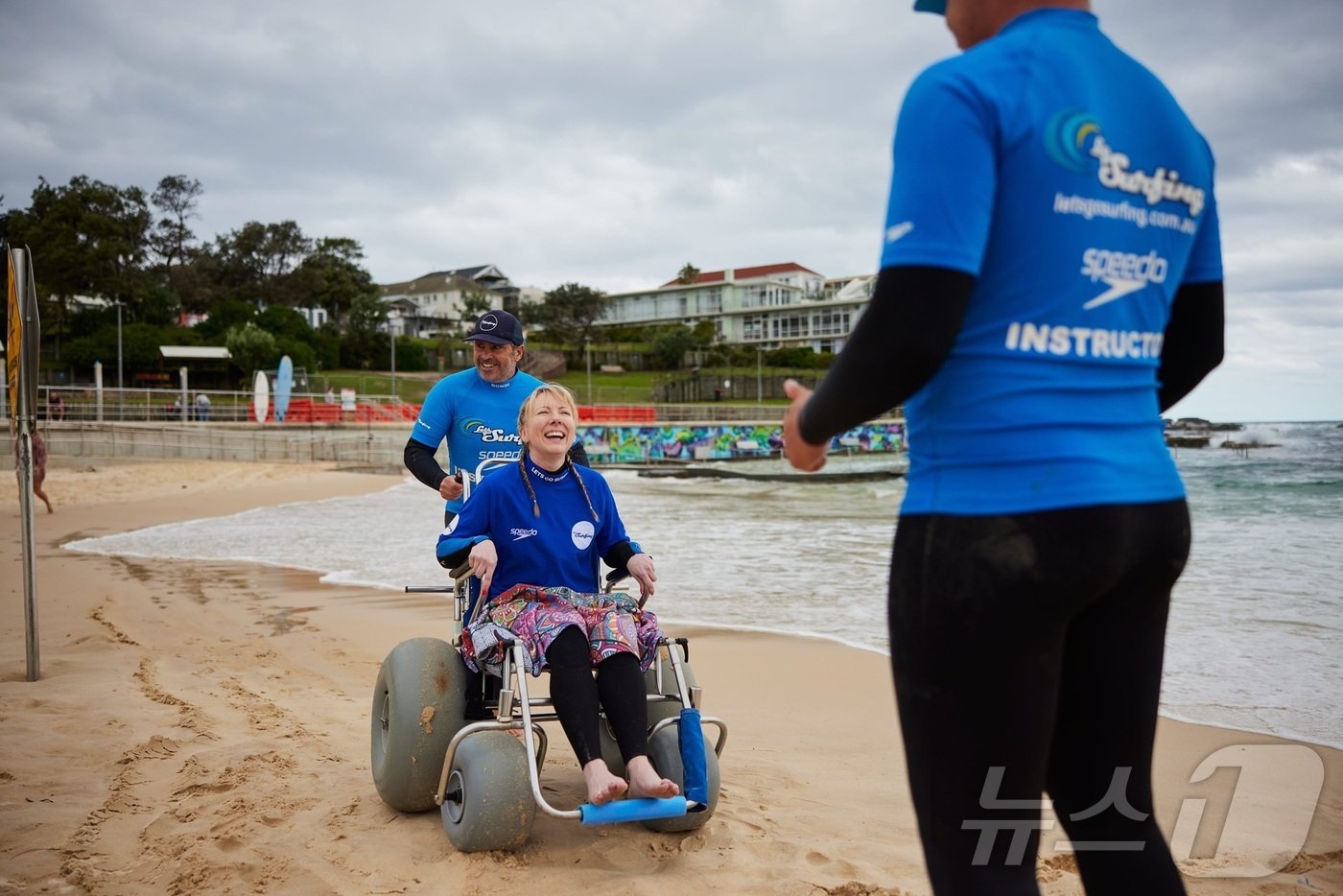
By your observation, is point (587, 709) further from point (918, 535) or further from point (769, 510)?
point (769, 510)

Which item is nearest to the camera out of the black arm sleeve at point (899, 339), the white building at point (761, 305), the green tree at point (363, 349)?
the black arm sleeve at point (899, 339)

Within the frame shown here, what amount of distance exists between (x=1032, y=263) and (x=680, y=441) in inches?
2015

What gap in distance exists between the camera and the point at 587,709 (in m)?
3.24

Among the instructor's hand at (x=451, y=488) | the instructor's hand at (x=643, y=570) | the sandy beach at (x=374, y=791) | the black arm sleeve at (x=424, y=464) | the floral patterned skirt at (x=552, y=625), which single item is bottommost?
the sandy beach at (x=374, y=791)

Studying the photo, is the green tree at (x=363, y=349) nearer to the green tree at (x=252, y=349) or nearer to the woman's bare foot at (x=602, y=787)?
the green tree at (x=252, y=349)

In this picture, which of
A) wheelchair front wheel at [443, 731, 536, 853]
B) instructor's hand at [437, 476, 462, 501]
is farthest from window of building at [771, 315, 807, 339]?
wheelchair front wheel at [443, 731, 536, 853]

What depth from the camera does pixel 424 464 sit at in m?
5.31

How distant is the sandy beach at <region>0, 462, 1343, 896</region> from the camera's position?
3.23 metres

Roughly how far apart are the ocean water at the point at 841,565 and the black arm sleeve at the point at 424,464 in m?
3.88

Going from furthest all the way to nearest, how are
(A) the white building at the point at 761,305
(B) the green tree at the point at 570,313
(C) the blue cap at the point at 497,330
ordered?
(A) the white building at the point at 761,305 → (B) the green tree at the point at 570,313 → (C) the blue cap at the point at 497,330

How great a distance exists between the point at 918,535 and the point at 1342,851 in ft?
11.0

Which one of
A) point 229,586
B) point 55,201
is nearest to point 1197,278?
point 229,586

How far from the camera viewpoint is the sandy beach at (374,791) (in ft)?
10.6

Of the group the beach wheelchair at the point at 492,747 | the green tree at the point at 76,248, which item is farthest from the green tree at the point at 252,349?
the beach wheelchair at the point at 492,747
